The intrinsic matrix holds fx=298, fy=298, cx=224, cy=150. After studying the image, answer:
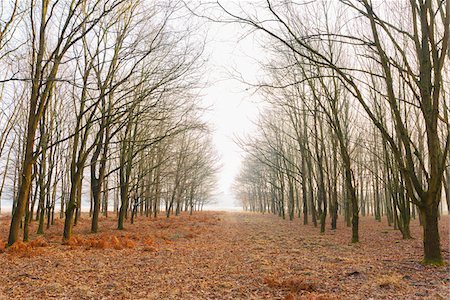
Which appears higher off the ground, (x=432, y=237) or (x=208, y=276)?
(x=432, y=237)

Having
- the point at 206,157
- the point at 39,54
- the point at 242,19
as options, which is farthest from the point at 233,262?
the point at 206,157

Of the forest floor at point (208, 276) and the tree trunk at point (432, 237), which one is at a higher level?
the tree trunk at point (432, 237)

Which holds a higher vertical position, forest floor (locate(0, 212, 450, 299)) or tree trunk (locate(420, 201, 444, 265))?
tree trunk (locate(420, 201, 444, 265))

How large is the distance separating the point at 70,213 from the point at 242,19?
9.03 m

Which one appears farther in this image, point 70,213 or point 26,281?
point 70,213

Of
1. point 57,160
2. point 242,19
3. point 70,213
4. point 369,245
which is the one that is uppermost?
point 242,19

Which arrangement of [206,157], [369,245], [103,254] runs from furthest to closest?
[206,157], [369,245], [103,254]

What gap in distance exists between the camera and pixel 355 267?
6090 mm

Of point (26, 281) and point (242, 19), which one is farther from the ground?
point (242, 19)

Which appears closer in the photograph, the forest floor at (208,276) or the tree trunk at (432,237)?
the forest floor at (208,276)

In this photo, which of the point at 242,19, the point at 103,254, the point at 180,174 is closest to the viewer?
the point at 242,19

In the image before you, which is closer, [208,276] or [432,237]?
[208,276]

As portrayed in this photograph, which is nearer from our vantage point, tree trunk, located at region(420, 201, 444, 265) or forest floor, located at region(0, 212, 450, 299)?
forest floor, located at region(0, 212, 450, 299)

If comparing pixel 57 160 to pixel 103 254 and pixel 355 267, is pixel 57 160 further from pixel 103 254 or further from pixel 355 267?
pixel 355 267
